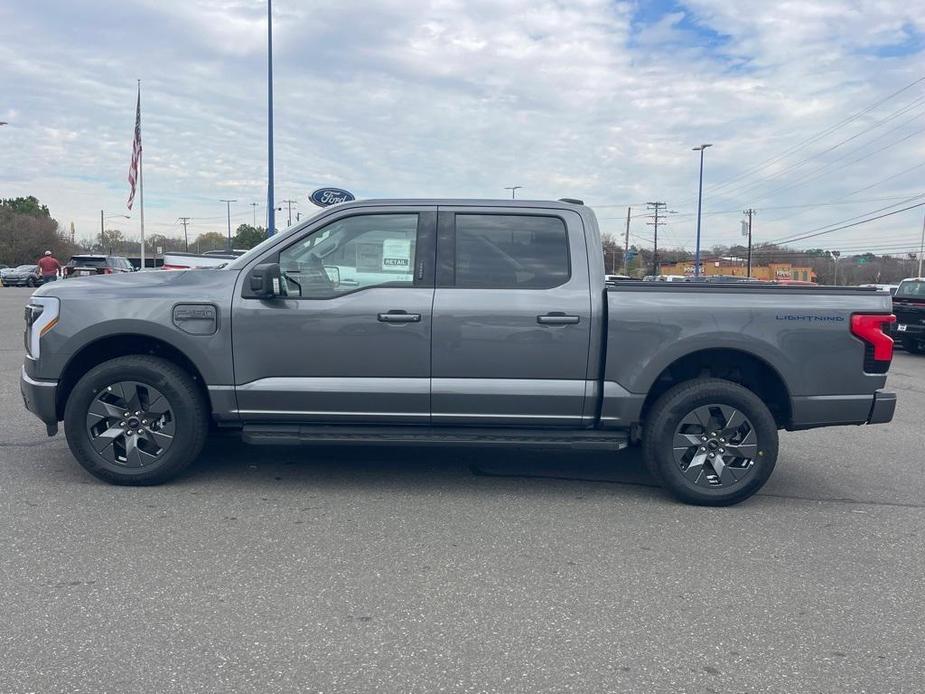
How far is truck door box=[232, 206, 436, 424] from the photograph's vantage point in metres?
5.21

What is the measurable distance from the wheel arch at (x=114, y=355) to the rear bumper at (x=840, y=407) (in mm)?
3998

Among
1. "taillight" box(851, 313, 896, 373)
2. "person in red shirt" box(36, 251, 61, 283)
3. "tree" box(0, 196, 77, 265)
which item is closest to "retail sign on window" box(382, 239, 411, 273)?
"taillight" box(851, 313, 896, 373)

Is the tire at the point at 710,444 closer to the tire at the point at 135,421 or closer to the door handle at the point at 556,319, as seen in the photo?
the door handle at the point at 556,319

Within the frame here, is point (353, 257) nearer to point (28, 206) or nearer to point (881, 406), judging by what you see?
point (881, 406)

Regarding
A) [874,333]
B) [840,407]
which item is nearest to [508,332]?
[840,407]

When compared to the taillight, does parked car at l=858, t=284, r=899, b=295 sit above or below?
above

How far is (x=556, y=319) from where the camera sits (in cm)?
520

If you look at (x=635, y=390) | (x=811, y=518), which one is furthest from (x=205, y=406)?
(x=811, y=518)

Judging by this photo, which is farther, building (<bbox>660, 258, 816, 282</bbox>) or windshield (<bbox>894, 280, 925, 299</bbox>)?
building (<bbox>660, 258, 816, 282</bbox>)

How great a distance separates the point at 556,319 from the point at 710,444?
1330 millimetres

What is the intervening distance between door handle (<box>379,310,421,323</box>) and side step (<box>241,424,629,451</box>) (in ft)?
2.41

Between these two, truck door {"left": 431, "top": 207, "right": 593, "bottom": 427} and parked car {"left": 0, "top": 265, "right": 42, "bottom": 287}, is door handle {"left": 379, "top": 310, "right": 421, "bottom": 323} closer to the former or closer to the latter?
truck door {"left": 431, "top": 207, "right": 593, "bottom": 427}

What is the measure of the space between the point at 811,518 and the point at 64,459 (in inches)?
211

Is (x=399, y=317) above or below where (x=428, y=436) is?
above
